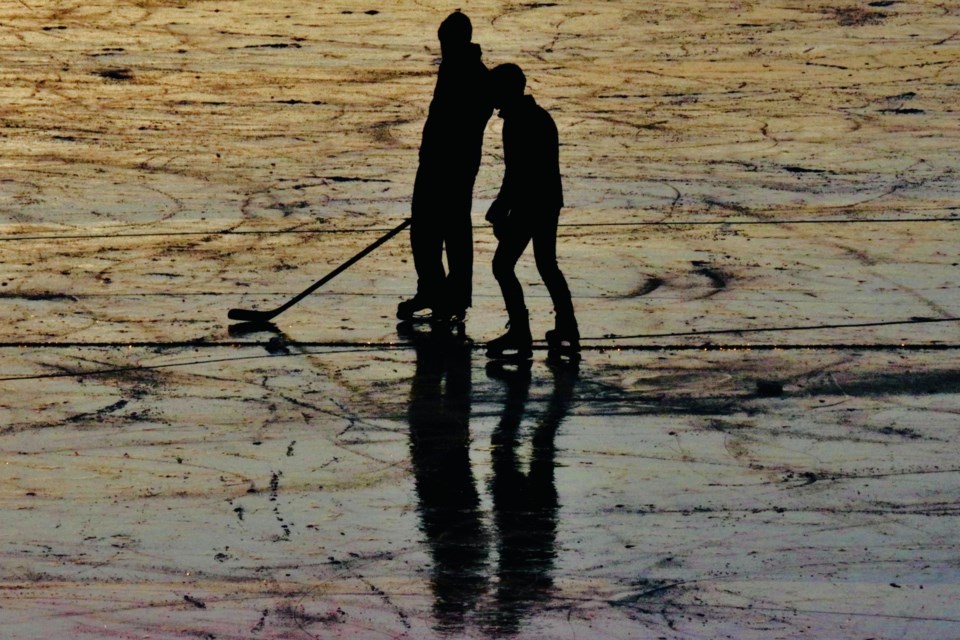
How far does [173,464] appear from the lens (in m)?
8.28

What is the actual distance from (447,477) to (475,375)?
1.87 metres

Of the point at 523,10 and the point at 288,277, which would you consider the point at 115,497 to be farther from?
the point at 523,10

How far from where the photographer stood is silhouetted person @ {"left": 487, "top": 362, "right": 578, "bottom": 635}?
6.71 metres

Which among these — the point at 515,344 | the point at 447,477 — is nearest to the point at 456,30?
the point at 515,344

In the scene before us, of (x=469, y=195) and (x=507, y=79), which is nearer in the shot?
(x=507, y=79)

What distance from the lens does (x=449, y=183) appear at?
36.4 feet

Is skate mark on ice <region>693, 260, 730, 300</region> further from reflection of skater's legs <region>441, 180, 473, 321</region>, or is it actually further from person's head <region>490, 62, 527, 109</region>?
person's head <region>490, 62, 527, 109</region>

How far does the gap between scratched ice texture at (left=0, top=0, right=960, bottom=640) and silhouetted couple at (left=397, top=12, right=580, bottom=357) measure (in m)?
0.26

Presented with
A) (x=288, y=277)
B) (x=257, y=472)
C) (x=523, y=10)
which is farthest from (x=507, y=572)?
(x=523, y=10)

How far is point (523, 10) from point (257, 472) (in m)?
16.4

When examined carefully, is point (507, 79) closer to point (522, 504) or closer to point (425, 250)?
point (425, 250)

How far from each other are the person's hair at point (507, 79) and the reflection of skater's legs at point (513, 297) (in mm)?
833

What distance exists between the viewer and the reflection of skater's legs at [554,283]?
10.3 metres

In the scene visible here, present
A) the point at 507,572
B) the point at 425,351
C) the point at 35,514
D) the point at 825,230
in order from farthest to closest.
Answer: the point at 825,230 → the point at 425,351 → the point at 35,514 → the point at 507,572
